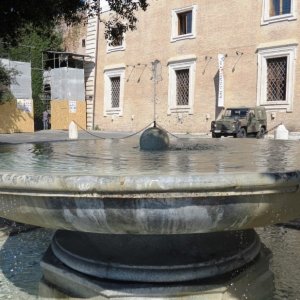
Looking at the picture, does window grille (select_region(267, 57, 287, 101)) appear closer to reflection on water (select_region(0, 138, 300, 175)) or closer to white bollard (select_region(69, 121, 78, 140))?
white bollard (select_region(69, 121, 78, 140))

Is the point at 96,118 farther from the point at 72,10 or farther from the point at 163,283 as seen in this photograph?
the point at 163,283

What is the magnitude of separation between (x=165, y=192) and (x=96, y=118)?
28.1m

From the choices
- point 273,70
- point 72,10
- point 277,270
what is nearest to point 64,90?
point 273,70

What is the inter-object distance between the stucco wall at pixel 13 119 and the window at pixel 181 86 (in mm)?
7736

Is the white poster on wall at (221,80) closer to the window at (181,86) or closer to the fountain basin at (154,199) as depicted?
the window at (181,86)

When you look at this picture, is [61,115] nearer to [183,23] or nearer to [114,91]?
[114,91]

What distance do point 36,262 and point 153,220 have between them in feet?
6.33

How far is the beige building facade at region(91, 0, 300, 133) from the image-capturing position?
21062 mm

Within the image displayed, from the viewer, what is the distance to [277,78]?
70.7 feet

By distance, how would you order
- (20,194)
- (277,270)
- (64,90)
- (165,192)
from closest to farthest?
1. (165,192)
2. (20,194)
3. (277,270)
4. (64,90)

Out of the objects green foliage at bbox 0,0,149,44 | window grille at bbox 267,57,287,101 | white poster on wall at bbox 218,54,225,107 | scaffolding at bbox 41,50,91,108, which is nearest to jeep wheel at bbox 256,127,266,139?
window grille at bbox 267,57,287,101

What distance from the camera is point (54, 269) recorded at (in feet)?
8.64

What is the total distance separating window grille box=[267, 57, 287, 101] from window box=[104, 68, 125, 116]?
30.5 feet

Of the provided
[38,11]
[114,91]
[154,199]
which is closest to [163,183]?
[154,199]
